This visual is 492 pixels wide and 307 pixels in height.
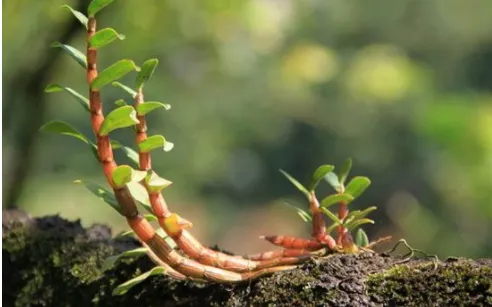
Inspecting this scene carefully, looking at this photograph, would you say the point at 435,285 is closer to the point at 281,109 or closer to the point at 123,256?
the point at 123,256

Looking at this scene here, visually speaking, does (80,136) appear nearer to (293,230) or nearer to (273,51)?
(273,51)

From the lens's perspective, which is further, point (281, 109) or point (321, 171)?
point (281, 109)

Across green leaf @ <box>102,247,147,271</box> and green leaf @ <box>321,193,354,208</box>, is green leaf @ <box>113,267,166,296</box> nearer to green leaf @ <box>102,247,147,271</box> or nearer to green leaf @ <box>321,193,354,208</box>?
green leaf @ <box>102,247,147,271</box>

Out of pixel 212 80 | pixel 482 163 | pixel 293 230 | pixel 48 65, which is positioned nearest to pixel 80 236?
pixel 48 65

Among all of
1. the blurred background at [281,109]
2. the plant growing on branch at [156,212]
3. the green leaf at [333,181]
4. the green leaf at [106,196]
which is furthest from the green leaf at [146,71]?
the blurred background at [281,109]

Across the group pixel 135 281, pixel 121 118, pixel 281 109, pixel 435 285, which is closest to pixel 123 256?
pixel 135 281

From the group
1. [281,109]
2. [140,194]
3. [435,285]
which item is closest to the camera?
[435,285]
